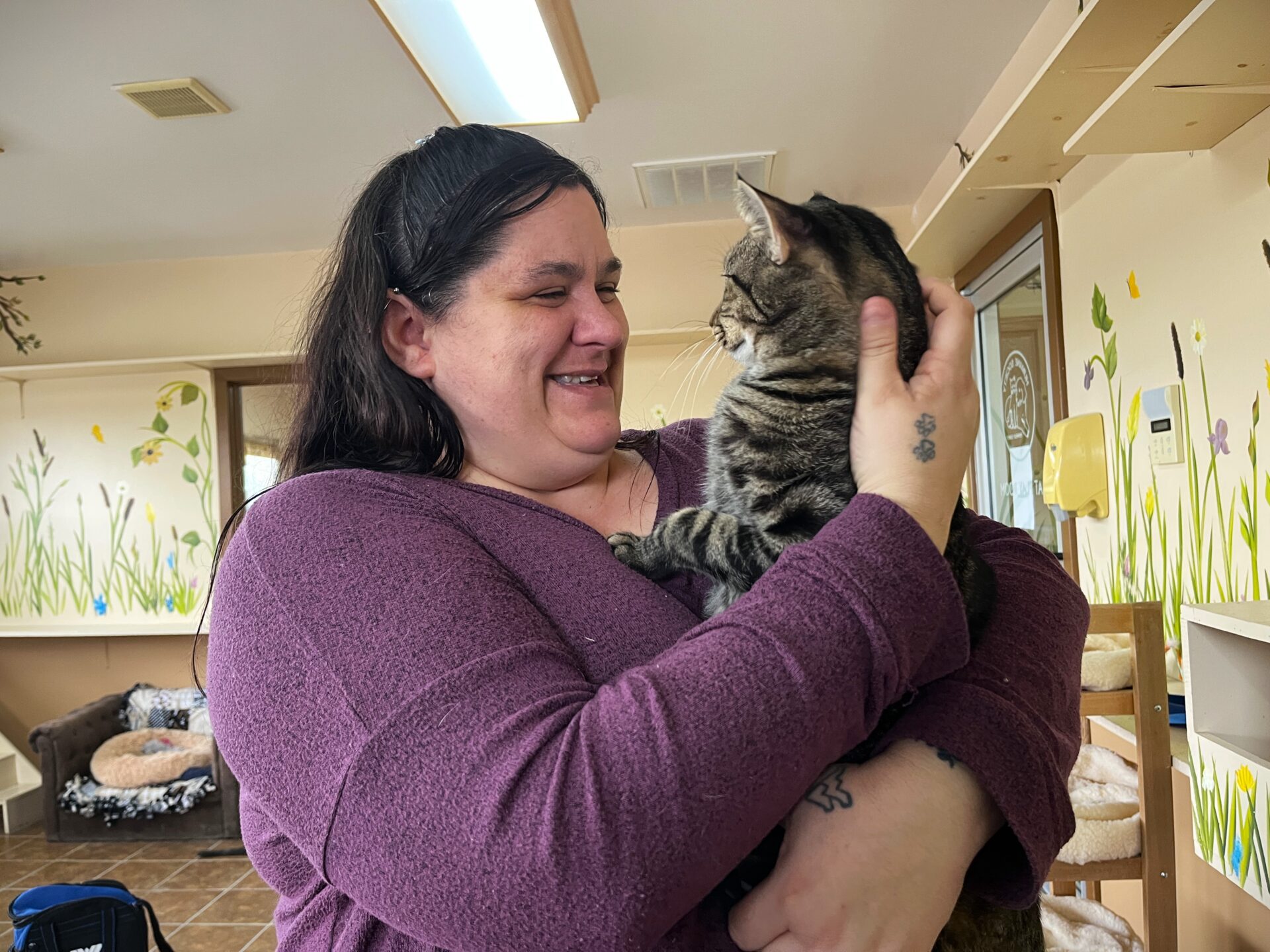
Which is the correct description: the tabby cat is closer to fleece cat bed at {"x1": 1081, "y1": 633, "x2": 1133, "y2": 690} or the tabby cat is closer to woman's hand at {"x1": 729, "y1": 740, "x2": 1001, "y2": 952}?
woman's hand at {"x1": 729, "y1": 740, "x2": 1001, "y2": 952}

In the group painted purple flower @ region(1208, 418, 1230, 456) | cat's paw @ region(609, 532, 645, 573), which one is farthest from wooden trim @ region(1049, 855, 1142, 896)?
cat's paw @ region(609, 532, 645, 573)

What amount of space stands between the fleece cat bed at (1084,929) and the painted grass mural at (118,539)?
4.21m

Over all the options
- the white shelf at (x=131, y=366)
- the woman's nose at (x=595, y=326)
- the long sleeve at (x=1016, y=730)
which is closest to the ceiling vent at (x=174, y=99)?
the white shelf at (x=131, y=366)

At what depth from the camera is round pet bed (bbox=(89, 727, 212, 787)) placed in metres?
4.12

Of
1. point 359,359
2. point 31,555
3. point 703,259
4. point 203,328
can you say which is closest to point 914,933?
point 359,359

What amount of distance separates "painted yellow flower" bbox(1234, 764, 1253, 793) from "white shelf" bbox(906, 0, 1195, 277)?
36.3 inches

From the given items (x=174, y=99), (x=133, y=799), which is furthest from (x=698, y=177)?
(x=133, y=799)

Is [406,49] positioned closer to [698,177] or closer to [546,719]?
[698,177]

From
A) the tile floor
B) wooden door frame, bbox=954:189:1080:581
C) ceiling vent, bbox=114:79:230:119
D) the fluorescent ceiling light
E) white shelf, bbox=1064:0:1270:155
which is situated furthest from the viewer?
the tile floor

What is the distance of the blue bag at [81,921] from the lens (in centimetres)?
230

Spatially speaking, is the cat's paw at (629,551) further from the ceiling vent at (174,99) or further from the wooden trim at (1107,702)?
the ceiling vent at (174,99)

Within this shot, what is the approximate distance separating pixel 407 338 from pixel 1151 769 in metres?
1.65

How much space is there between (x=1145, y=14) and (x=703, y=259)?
288 centimetres

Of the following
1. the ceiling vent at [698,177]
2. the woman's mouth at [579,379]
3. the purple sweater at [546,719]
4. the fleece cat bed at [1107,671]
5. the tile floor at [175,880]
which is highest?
the ceiling vent at [698,177]
